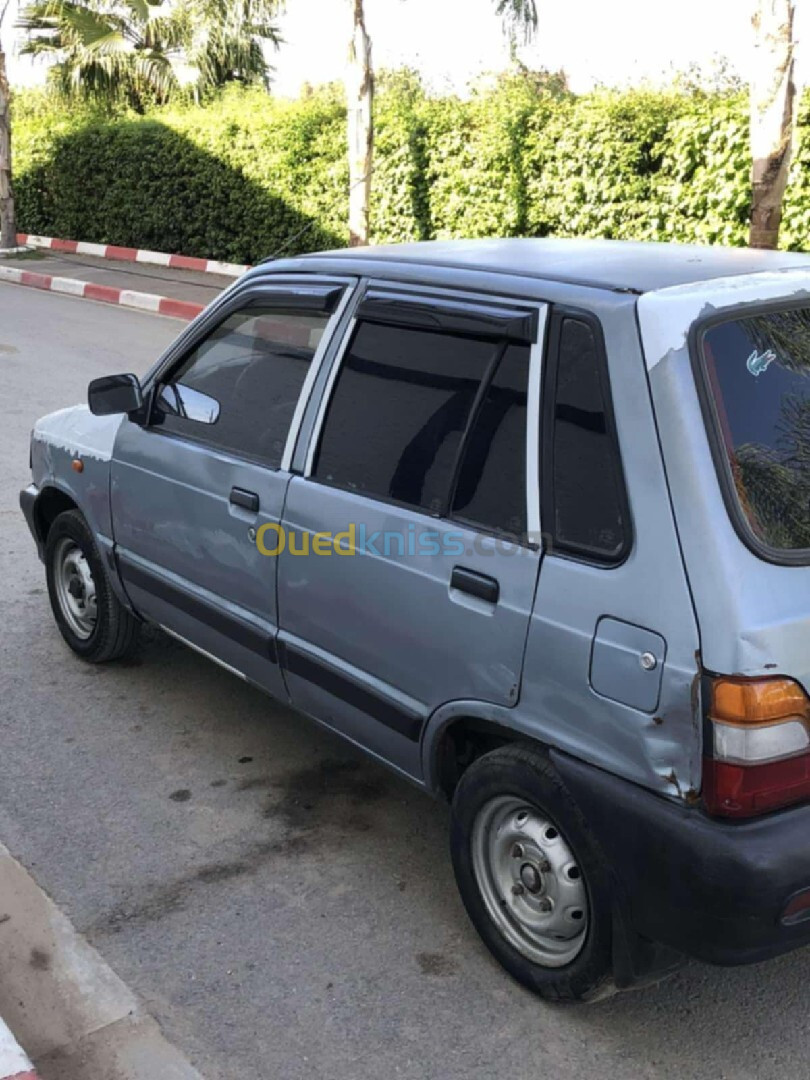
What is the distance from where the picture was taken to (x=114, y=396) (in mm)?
4062

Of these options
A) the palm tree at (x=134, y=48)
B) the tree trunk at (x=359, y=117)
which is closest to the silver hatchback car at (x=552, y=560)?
the tree trunk at (x=359, y=117)

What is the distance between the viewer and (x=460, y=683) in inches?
113

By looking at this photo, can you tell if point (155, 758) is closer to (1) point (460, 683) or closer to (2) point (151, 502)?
(2) point (151, 502)

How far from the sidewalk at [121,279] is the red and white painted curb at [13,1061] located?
13.0m

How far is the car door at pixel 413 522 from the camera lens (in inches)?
109

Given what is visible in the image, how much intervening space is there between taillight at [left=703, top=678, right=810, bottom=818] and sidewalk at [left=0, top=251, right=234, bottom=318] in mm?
13357

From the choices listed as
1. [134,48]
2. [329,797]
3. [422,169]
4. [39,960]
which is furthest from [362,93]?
[134,48]

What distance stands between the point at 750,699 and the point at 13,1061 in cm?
173

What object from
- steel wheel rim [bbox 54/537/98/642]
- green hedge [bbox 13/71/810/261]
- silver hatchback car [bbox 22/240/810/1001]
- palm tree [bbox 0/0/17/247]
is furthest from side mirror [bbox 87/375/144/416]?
palm tree [bbox 0/0/17/247]

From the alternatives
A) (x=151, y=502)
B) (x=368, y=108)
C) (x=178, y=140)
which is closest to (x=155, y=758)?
(x=151, y=502)

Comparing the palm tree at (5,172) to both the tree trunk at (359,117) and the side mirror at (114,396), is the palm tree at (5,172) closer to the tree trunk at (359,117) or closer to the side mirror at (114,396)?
the tree trunk at (359,117)

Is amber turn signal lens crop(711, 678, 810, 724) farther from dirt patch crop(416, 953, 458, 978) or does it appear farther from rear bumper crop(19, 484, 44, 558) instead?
rear bumper crop(19, 484, 44, 558)

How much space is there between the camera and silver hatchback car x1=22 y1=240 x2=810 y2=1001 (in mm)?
2367

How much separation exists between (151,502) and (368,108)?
11317 millimetres
